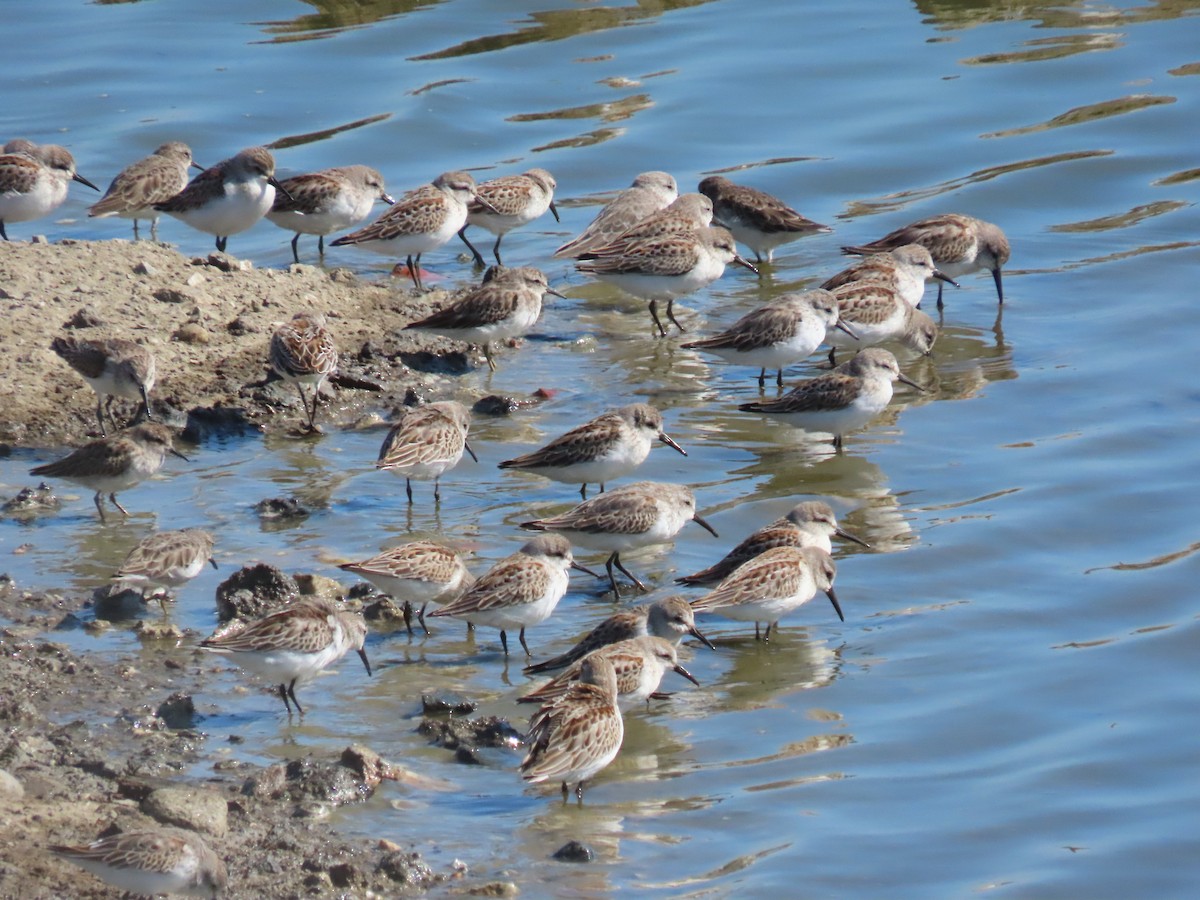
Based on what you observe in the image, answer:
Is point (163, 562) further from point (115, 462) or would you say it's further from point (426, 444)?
point (426, 444)

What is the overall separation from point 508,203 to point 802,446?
16.2 feet

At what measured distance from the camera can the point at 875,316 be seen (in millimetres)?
14141

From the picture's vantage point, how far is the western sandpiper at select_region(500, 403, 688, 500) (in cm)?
1102

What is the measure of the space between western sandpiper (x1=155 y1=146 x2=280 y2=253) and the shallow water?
4.22 feet

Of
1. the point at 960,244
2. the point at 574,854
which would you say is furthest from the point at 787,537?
the point at 960,244

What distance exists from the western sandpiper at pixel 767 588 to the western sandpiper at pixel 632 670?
0.61 m

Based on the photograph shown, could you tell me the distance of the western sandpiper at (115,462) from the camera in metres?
10.5

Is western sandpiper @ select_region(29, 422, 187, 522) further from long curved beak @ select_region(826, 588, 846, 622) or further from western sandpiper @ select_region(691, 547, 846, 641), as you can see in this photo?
long curved beak @ select_region(826, 588, 846, 622)

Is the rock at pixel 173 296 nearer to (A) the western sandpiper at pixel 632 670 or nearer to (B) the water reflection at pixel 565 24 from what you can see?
(A) the western sandpiper at pixel 632 670

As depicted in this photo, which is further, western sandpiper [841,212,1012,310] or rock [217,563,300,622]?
western sandpiper [841,212,1012,310]

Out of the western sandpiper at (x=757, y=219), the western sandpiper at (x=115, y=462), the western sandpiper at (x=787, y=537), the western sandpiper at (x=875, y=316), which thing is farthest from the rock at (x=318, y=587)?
the western sandpiper at (x=757, y=219)

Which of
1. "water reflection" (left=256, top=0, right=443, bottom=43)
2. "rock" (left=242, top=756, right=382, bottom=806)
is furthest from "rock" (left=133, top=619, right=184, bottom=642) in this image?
"water reflection" (left=256, top=0, right=443, bottom=43)

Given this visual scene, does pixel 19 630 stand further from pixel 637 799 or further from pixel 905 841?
pixel 905 841

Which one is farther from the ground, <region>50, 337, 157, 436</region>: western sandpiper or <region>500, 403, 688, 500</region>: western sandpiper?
<region>50, 337, 157, 436</region>: western sandpiper
